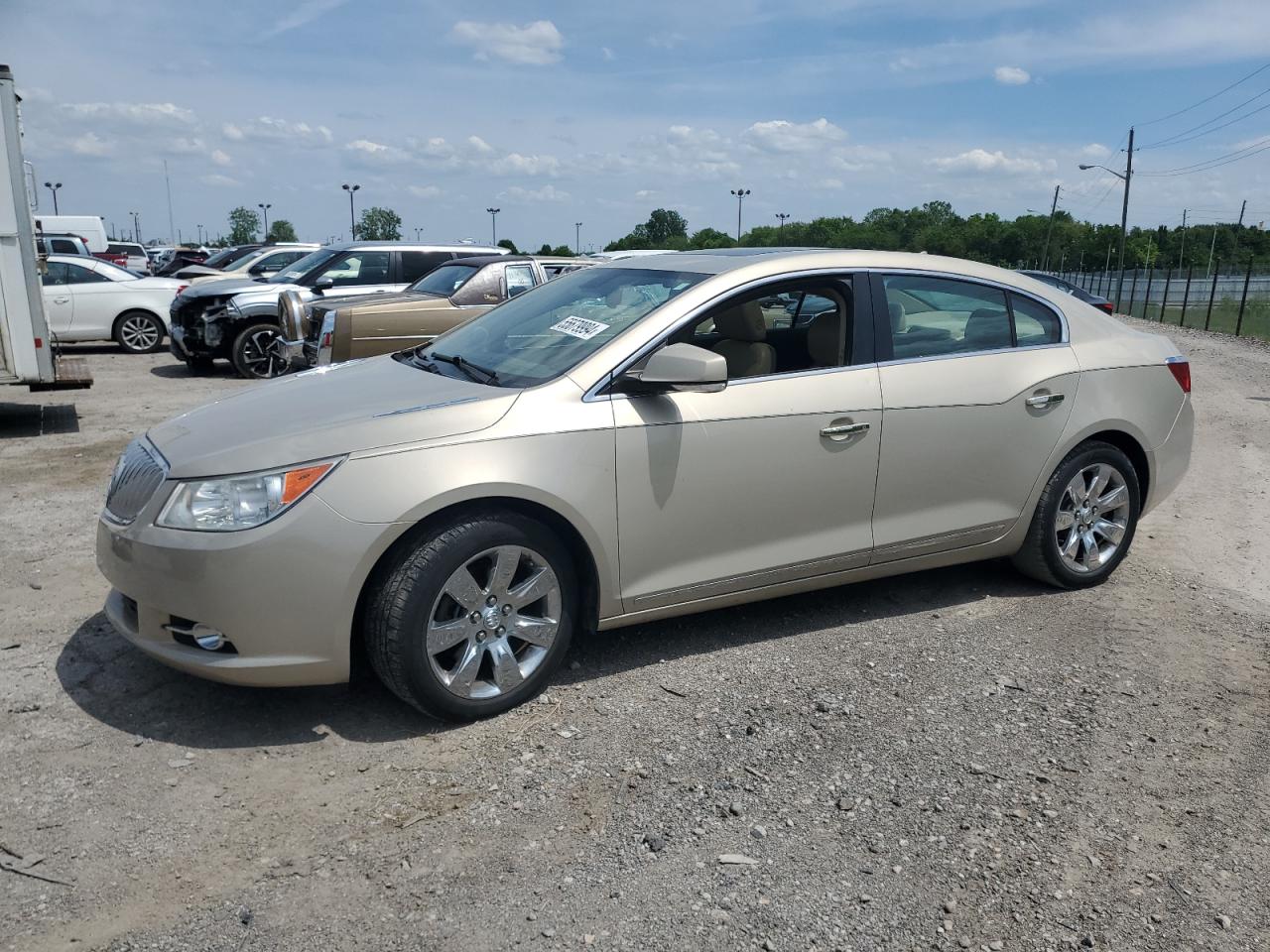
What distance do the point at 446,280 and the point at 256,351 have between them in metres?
3.99

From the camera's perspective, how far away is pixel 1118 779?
3.56 metres

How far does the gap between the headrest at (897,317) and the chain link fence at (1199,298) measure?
22.4 m

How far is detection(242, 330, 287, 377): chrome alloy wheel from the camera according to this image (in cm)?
1346

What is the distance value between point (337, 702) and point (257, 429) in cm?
108

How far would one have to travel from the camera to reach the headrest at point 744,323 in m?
4.55

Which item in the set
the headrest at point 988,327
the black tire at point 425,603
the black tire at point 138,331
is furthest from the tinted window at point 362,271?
the black tire at point 425,603

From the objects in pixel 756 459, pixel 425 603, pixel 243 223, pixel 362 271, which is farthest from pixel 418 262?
pixel 243 223

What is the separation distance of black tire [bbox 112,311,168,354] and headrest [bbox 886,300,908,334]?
48.1 ft

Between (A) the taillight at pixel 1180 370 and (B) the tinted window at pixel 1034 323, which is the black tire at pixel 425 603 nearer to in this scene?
(B) the tinted window at pixel 1034 323

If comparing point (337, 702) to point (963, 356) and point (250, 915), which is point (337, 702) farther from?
point (963, 356)

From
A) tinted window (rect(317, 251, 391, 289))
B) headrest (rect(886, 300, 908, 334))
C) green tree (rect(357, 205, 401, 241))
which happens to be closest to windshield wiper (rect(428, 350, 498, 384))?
headrest (rect(886, 300, 908, 334))

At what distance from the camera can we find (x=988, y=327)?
16.5 ft

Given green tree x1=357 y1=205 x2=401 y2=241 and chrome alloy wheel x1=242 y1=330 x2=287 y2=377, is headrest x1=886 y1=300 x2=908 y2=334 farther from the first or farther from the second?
green tree x1=357 y1=205 x2=401 y2=241

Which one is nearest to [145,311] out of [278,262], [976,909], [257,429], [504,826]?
[278,262]
